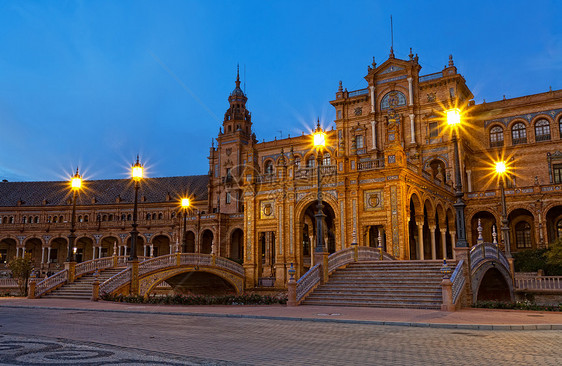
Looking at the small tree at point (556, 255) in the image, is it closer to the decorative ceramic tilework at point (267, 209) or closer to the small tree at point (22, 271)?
the decorative ceramic tilework at point (267, 209)

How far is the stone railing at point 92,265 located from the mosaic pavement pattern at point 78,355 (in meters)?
23.9

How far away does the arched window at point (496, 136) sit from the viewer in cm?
5125

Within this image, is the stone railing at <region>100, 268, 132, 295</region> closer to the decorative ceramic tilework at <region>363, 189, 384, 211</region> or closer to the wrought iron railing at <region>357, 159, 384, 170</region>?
the decorative ceramic tilework at <region>363, 189, 384, 211</region>


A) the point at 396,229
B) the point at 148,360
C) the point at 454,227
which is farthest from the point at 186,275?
the point at 148,360

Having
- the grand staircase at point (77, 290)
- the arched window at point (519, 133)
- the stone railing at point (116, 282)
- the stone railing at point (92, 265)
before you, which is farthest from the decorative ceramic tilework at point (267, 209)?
the arched window at point (519, 133)

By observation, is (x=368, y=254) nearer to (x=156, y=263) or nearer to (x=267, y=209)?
(x=267, y=209)

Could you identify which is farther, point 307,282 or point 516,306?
point 307,282

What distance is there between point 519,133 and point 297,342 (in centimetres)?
4721

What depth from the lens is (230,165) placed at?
2763 inches

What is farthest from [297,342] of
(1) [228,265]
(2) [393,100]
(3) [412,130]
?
(2) [393,100]

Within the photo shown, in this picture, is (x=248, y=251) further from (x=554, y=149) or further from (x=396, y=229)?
(x=554, y=149)

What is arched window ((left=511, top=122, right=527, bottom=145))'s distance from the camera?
5025cm

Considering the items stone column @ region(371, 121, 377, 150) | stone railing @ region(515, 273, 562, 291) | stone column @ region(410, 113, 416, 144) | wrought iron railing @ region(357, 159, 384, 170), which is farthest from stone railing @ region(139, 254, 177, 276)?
stone column @ region(410, 113, 416, 144)

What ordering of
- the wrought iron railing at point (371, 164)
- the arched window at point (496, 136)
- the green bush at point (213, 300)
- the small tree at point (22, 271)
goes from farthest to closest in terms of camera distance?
the arched window at point (496, 136) → the small tree at point (22, 271) → the wrought iron railing at point (371, 164) → the green bush at point (213, 300)
